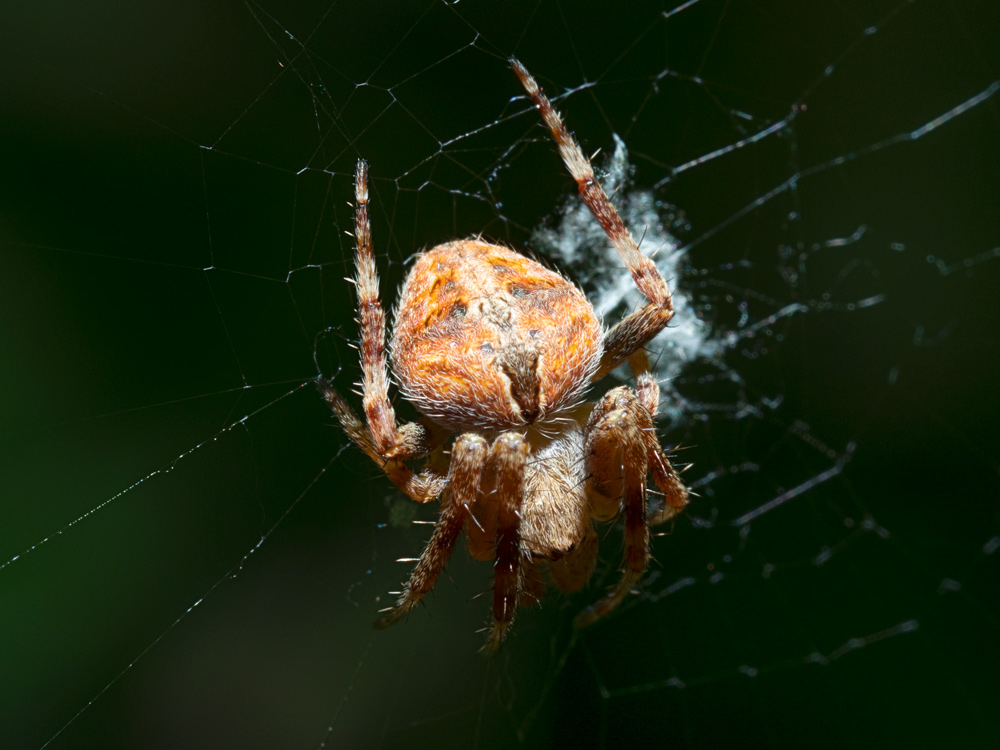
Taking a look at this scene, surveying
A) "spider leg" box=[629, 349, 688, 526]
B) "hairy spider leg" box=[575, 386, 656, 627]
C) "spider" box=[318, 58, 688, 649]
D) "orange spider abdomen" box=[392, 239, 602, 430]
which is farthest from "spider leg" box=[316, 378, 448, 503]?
"spider leg" box=[629, 349, 688, 526]

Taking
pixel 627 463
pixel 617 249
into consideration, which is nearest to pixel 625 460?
pixel 627 463

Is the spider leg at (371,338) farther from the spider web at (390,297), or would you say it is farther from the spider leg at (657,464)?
the spider leg at (657,464)

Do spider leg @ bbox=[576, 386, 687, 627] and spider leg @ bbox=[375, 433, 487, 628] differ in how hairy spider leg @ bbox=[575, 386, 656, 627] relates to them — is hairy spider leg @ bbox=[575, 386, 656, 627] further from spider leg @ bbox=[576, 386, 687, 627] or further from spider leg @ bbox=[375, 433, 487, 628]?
spider leg @ bbox=[375, 433, 487, 628]

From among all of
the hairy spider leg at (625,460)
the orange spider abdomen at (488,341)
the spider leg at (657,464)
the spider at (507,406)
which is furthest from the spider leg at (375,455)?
the spider leg at (657,464)

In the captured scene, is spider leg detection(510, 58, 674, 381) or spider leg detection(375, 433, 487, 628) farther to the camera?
spider leg detection(510, 58, 674, 381)

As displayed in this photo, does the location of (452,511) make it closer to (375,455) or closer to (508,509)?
(508,509)

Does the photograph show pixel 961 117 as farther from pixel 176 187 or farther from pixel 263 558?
pixel 263 558
